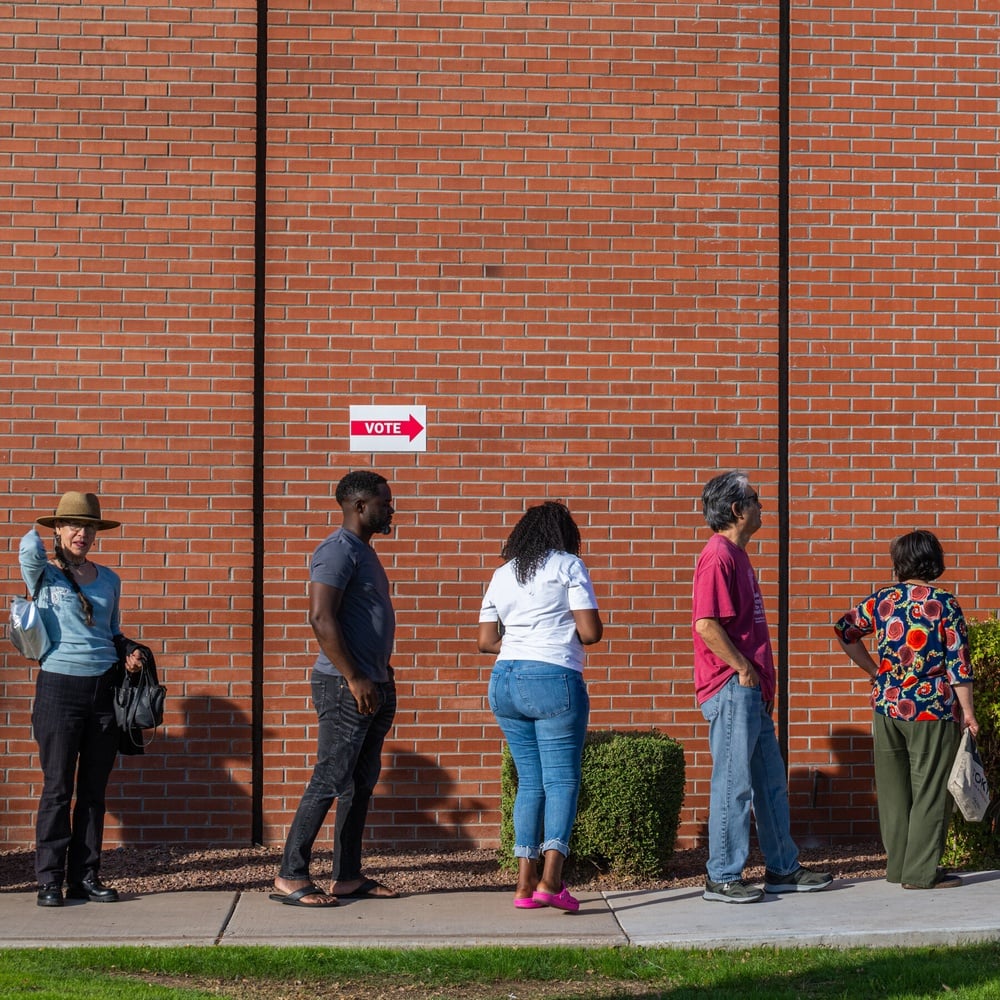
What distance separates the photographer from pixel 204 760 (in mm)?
7379

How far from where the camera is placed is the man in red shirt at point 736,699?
235 inches

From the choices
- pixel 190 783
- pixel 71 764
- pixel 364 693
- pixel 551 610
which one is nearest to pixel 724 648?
pixel 551 610

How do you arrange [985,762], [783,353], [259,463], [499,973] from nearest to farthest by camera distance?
1. [499,973]
2. [985,762]
3. [259,463]
4. [783,353]

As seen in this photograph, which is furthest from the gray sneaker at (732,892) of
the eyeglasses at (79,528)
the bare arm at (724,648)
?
the eyeglasses at (79,528)

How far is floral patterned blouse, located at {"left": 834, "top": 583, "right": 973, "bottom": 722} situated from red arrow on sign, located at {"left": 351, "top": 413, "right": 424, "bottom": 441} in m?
2.78

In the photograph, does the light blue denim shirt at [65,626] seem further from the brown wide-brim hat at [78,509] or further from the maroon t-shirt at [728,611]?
the maroon t-shirt at [728,611]

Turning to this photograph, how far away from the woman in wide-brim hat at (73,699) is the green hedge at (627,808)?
2.27 m

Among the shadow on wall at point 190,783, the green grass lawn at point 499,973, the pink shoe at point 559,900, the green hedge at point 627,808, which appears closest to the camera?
the green grass lawn at point 499,973

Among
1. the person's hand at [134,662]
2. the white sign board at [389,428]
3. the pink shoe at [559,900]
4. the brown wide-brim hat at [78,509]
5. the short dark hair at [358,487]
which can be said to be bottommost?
the pink shoe at [559,900]

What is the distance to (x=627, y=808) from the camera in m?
6.47

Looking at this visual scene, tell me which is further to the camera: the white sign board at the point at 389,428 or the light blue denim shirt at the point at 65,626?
the white sign board at the point at 389,428

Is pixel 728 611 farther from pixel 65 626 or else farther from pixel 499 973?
pixel 65 626

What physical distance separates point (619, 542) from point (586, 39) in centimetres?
295

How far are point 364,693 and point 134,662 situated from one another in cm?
Result: 119
